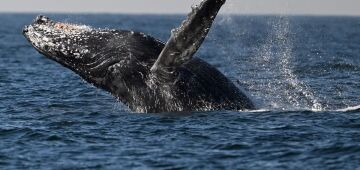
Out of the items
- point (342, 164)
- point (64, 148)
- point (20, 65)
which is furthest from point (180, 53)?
point (20, 65)

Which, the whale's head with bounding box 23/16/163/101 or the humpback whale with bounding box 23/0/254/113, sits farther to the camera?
the whale's head with bounding box 23/16/163/101

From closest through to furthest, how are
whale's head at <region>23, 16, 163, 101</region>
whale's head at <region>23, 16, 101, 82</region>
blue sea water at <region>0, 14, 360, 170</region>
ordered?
blue sea water at <region>0, 14, 360, 170</region> < whale's head at <region>23, 16, 163, 101</region> < whale's head at <region>23, 16, 101, 82</region>

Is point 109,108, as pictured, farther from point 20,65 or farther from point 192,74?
point 20,65

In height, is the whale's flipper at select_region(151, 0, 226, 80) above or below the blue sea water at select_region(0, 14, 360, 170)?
above

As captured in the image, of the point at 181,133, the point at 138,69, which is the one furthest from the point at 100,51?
the point at 181,133

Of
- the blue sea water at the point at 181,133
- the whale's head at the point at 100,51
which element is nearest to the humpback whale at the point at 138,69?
the whale's head at the point at 100,51

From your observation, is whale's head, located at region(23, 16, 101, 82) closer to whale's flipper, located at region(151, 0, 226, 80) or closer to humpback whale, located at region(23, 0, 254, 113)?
humpback whale, located at region(23, 0, 254, 113)

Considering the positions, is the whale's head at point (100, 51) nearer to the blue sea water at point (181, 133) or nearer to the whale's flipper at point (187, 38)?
the whale's flipper at point (187, 38)

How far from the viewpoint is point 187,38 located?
57.0 feet

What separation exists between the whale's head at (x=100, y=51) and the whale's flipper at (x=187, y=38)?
2.62 feet

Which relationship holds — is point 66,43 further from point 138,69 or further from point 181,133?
point 181,133

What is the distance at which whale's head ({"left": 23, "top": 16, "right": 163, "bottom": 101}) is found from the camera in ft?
61.7

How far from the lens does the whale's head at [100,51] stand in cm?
1880

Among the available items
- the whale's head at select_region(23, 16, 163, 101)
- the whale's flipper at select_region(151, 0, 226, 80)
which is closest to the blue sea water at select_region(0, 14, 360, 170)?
the whale's head at select_region(23, 16, 163, 101)
